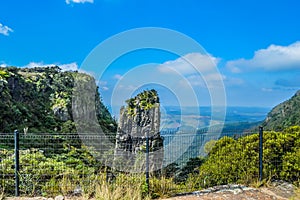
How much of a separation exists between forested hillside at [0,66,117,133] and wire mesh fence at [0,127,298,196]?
39.0 ft

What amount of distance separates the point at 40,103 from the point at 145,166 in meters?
20.7

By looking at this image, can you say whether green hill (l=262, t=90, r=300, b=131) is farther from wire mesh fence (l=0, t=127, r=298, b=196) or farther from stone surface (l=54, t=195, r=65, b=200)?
stone surface (l=54, t=195, r=65, b=200)

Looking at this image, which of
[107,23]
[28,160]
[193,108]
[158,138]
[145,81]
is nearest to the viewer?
[28,160]

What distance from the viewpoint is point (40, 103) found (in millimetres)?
24625

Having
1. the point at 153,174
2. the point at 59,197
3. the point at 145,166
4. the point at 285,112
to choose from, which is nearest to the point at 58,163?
the point at 59,197

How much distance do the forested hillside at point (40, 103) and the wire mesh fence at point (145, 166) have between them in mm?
11894

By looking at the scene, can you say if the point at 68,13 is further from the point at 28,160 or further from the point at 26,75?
the point at 26,75

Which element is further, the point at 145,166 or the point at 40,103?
the point at 40,103

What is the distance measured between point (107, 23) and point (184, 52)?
5.13m

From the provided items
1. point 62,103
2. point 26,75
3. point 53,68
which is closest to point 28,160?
point 62,103

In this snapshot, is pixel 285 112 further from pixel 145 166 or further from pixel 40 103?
pixel 40 103

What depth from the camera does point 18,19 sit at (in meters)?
20.0

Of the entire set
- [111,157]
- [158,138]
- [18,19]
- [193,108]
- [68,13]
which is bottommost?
[111,157]

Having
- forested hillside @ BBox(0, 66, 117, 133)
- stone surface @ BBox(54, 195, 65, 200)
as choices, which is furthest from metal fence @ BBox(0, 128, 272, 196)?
forested hillside @ BBox(0, 66, 117, 133)
